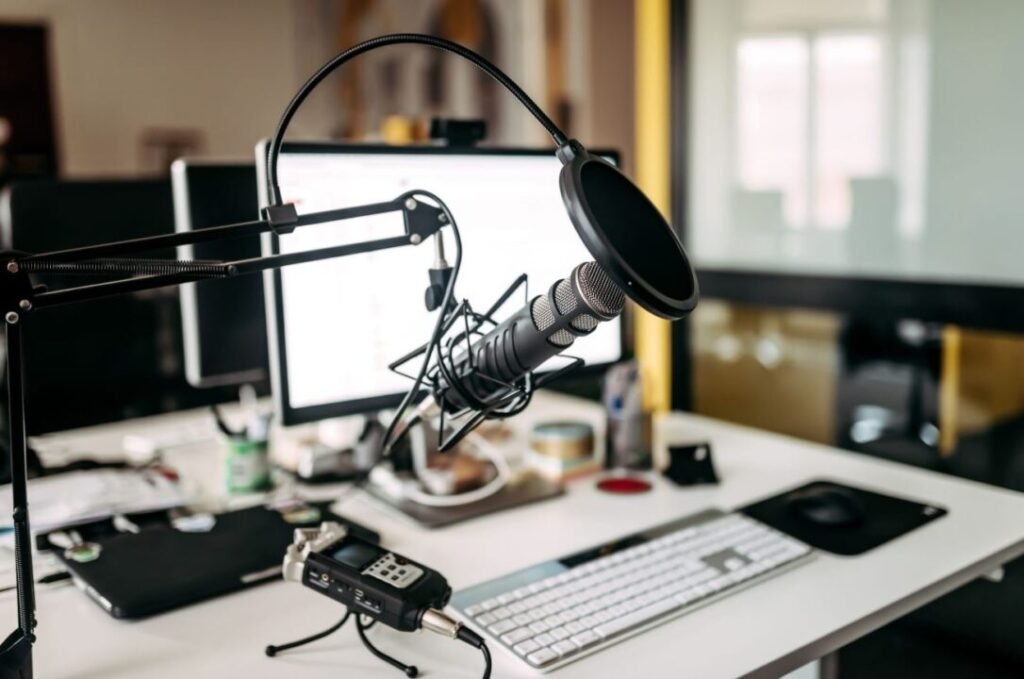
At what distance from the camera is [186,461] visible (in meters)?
1.45

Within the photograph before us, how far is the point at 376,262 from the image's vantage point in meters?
1.17

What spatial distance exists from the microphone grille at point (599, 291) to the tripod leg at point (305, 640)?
379 millimetres

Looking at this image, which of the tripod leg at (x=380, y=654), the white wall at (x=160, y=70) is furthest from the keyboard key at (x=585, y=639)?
the white wall at (x=160, y=70)

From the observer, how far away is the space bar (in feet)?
2.78

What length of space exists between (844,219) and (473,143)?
117 centimetres

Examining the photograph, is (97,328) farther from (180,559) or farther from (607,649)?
(607,649)

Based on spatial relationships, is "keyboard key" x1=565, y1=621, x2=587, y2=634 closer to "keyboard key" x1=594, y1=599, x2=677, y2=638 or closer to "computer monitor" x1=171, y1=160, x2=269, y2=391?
"keyboard key" x1=594, y1=599, x2=677, y2=638

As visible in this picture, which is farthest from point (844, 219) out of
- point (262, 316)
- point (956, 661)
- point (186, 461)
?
point (186, 461)

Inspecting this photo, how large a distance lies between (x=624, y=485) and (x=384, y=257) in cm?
45

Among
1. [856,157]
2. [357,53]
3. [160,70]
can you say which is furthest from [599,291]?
[160,70]

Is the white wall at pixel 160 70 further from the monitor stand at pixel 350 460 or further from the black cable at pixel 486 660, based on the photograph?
the black cable at pixel 486 660

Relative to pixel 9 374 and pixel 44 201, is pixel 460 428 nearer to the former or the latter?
pixel 9 374

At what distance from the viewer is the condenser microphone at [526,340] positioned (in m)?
0.73

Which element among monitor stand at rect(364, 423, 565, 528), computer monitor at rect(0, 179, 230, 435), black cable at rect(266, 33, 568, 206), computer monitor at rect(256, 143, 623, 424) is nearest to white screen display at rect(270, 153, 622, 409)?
computer monitor at rect(256, 143, 623, 424)
